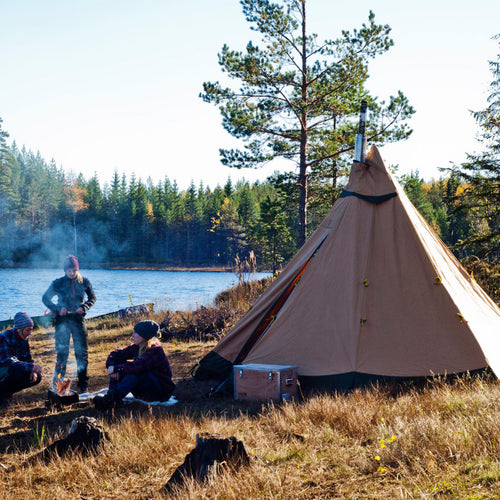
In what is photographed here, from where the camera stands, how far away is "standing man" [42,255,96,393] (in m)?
6.57

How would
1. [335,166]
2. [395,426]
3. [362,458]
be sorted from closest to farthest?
1. [362,458]
2. [395,426]
3. [335,166]

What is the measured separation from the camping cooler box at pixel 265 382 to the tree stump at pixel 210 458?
6.73ft

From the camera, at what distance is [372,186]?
6680 mm

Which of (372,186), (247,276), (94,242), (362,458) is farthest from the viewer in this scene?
(94,242)

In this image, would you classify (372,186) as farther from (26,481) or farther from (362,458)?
(26,481)

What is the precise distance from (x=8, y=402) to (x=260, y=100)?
9557 millimetres

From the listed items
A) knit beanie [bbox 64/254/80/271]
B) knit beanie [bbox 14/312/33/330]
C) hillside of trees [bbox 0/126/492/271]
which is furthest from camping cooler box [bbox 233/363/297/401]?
hillside of trees [bbox 0/126/492/271]

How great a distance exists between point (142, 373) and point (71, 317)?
1.52 meters

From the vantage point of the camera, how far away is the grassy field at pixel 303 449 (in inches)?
123

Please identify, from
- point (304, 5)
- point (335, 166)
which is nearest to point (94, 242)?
point (335, 166)

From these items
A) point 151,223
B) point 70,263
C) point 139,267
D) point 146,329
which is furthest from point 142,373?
point 151,223

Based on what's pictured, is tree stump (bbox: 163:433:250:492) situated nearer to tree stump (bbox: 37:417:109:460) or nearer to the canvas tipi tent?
tree stump (bbox: 37:417:109:460)

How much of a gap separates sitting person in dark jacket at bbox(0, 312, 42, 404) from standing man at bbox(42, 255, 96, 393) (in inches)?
30.4

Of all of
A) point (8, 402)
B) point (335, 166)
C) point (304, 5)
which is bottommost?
point (8, 402)
